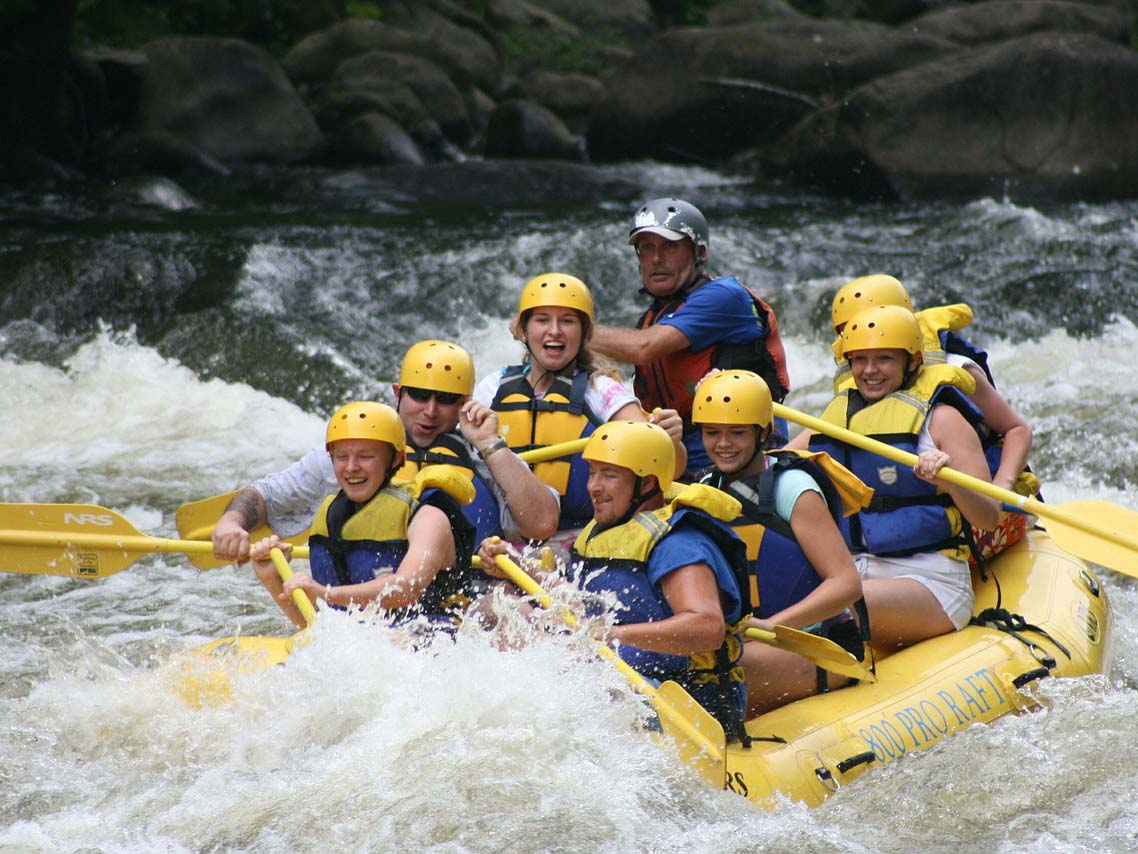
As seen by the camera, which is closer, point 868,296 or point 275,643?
point 275,643

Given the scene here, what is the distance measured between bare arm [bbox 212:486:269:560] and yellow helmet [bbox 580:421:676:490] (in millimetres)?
1177

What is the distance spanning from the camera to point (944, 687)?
4.50 metres

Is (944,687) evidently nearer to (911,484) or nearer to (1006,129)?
(911,484)

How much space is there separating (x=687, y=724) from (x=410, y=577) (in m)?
0.91

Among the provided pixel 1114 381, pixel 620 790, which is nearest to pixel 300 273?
pixel 1114 381

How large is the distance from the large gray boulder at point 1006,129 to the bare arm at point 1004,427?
9396 millimetres

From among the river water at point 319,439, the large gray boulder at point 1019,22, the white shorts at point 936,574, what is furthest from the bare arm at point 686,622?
the large gray boulder at point 1019,22

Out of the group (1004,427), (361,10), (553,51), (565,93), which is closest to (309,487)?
(1004,427)

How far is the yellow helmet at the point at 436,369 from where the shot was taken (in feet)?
14.9

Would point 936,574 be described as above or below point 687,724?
above

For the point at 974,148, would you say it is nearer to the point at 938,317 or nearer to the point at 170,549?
the point at 938,317

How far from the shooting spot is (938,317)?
532cm

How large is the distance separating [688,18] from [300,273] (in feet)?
46.7

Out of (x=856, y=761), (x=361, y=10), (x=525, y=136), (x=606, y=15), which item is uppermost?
(x=606, y=15)
